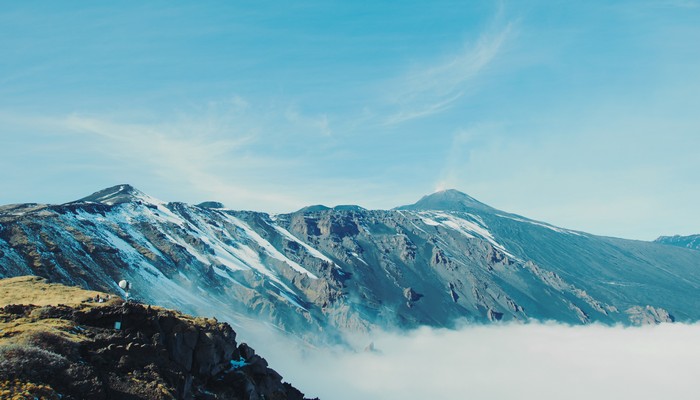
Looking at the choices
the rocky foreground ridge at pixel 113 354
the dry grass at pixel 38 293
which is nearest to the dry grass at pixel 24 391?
the rocky foreground ridge at pixel 113 354

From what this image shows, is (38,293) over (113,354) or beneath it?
over

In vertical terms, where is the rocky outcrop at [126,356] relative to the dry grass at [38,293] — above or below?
below

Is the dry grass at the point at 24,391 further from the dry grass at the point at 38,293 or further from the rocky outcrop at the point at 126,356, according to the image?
the dry grass at the point at 38,293

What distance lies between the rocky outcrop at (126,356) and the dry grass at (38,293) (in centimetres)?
548

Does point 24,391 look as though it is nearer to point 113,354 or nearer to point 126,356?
point 113,354

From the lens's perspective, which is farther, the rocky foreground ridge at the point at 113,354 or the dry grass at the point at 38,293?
the dry grass at the point at 38,293

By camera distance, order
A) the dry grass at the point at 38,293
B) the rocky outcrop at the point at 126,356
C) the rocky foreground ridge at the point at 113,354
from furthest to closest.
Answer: the dry grass at the point at 38,293, the rocky outcrop at the point at 126,356, the rocky foreground ridge at the point at 113,354

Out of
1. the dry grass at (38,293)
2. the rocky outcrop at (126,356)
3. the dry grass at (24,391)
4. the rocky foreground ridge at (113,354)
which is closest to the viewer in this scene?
the dry grass at (24,391)

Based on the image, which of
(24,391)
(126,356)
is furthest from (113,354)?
(24,391)

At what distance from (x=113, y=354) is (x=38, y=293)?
73.1 ft

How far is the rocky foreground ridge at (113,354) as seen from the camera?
42.1 meters

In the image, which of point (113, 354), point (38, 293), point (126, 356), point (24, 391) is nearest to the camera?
point (24, 391)

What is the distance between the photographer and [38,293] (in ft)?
215

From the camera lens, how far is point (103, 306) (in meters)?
56.2
